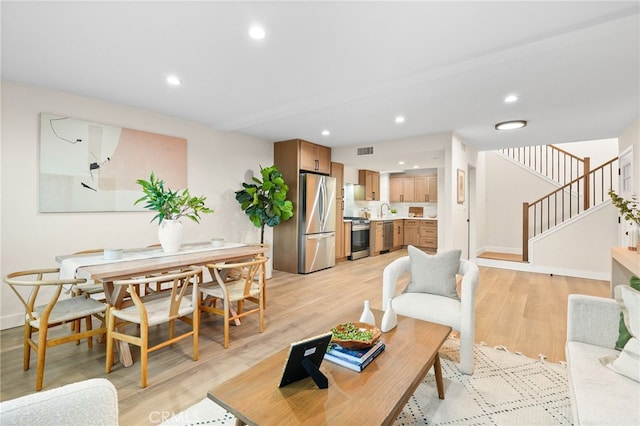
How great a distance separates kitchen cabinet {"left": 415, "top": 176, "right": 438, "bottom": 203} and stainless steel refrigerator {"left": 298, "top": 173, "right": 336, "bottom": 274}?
144 inches

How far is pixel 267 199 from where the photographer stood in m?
4.72

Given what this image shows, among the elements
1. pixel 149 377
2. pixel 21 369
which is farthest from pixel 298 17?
pixel 21 369

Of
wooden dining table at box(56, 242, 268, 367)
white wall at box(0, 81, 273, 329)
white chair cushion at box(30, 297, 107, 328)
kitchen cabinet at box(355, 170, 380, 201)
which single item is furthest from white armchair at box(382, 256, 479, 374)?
kitchen cabinet at box(355, 170, 380, 201)

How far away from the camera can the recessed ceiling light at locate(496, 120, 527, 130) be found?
13.1ft

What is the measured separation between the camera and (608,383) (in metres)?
1.27

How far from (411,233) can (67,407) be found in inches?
331

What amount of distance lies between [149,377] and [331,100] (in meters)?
3.06

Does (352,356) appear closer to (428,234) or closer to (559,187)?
(559,187)

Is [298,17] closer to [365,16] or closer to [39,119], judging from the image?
[365,16]

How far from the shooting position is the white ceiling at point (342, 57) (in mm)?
1841

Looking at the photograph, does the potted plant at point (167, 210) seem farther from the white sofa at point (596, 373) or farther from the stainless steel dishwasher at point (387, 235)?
the stainless steel dishwasher at point (387, 235)

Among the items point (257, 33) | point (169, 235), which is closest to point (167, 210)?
point (169, 235)

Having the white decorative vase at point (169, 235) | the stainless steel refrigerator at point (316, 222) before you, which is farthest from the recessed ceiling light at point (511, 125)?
the white decorative vase at point (169, 235)

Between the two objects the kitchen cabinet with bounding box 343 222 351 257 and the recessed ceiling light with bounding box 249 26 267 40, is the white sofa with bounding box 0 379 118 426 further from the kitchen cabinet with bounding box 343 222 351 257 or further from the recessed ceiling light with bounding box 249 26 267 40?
the kitchen cabinet with bounding box 343 222 351 257
